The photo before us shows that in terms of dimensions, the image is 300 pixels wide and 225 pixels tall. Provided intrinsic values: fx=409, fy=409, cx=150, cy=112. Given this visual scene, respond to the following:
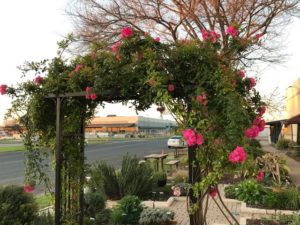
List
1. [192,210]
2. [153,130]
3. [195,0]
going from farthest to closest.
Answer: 1. [153,130]
2. [195,0]
3. [192,210]

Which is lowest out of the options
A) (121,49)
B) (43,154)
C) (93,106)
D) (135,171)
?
(135,171)

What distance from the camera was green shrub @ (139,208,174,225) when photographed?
724 centimetres

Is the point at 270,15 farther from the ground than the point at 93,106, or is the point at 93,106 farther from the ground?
the point at 270,15

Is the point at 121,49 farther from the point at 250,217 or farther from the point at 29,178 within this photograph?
the point at 250,217

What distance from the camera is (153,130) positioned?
160 meters

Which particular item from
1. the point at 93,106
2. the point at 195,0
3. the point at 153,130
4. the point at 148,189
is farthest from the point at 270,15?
the point at 153,130

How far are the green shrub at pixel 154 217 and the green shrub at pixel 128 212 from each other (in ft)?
0.36

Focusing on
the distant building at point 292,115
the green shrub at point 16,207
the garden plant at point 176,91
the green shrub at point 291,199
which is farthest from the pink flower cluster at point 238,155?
the distant building at point 292,115

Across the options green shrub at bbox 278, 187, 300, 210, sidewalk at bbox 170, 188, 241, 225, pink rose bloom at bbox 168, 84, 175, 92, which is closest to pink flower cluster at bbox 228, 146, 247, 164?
pink rose bloom at bbox 168, 84, 175, 92

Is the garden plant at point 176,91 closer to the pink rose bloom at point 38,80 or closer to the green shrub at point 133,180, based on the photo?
the pink rose bloom at point 38,80

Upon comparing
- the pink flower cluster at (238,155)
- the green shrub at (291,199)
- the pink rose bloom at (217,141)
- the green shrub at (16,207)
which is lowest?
the green shrub at (291,199)

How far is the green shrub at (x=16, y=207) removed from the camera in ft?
18.3

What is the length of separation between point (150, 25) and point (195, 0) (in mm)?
3182

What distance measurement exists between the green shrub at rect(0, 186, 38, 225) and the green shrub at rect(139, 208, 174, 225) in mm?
2033
